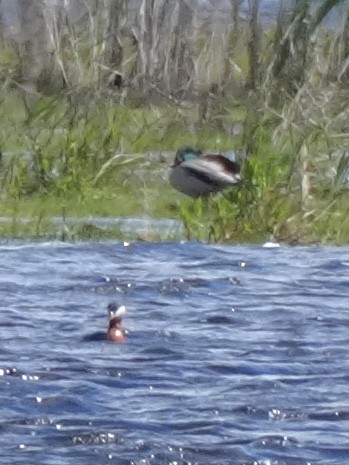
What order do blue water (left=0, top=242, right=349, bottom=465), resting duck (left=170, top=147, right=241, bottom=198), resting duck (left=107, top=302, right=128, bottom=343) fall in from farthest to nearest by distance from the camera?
resting duck (left=170, top=147, right=241, bottom=198), resting duck (left=107, top=302, right=128, bottom=343), blue water (left=0, top=242, right=349, bottom=465)

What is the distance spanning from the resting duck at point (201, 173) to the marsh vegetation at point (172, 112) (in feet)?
0.39

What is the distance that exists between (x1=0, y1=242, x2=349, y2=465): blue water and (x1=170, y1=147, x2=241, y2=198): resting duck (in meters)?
1.23

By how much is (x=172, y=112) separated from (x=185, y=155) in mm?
2595

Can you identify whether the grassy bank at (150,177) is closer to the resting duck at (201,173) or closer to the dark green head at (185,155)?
the resting duck at (201,173)

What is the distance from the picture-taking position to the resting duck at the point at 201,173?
44.8ft

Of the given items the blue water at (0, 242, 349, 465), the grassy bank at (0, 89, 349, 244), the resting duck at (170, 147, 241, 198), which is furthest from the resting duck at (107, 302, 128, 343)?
the resting duck at (170, 147, 241, 198)

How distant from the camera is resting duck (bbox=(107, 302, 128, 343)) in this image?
9.57 m

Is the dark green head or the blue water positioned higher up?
the blue water

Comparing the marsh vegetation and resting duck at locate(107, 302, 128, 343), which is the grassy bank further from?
resting duck at locate(107, 302, 128, 343)

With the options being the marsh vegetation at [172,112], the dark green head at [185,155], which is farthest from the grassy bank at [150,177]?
the dark green head at [185,155]

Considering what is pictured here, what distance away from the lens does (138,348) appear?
31.2ft

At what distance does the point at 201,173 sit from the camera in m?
14.0

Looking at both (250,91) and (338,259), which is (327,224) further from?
(250,91)

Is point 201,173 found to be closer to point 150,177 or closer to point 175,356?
point 150,177
